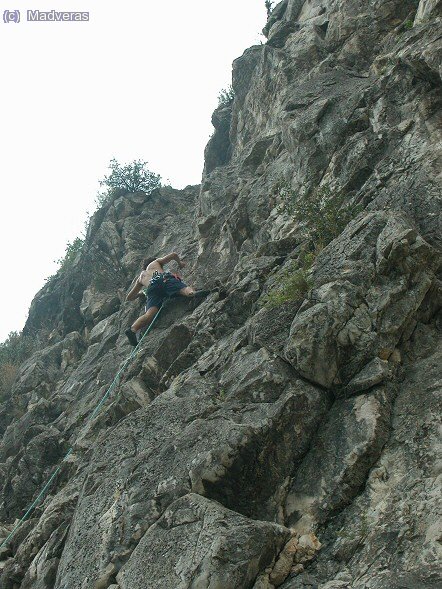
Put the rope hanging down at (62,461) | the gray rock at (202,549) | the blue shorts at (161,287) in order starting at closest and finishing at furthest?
1. the gray rock at (202,549)
2. the rope hanging down at (62,461)
3. the blue shorts at (161,287)

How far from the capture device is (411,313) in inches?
300

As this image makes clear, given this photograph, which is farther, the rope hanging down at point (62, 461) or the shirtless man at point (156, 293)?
the shirtless man at point (156, 293)

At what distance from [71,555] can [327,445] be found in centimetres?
365

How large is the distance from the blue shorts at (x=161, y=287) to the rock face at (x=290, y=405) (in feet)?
1.02

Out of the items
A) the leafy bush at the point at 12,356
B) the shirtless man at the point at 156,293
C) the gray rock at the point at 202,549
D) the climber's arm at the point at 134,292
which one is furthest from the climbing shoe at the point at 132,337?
the leafy bush at the point at 12,356

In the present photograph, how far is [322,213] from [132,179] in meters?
17.8

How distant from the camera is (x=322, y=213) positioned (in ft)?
35.3

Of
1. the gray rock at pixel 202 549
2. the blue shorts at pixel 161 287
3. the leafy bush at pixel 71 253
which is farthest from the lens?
the leafy bush at pixel 71 253

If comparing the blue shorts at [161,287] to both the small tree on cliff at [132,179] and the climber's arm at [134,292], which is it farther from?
the small tree on cliff at [132,179]

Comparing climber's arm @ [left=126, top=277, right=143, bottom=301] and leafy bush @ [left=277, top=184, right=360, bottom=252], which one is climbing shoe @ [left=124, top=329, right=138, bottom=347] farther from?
leafy bush @ [left=277, top=184, right=360, bottom=252]

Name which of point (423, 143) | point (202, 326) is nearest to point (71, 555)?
point (202, 326)

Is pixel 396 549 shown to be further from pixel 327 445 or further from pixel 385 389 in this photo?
pixel 385 389

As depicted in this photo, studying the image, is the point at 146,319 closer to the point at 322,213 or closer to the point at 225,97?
the point at 322,213

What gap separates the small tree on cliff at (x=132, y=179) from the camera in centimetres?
2680
